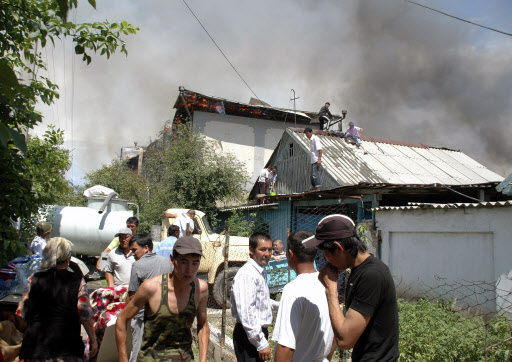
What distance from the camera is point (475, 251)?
7.25 meters

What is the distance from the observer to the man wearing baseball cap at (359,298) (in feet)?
6.68

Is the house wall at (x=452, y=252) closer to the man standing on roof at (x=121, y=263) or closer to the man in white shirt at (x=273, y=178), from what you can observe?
the man standing on roof at (x=121, y=263)

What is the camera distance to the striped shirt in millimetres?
3020

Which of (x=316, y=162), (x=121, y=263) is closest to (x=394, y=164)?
(x=316, y=162)

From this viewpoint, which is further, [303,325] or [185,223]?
[185,223]

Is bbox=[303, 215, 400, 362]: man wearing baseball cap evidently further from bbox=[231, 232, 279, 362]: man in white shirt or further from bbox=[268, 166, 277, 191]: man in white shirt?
bbox=[268, 166, 277, 191]: man in white shirt

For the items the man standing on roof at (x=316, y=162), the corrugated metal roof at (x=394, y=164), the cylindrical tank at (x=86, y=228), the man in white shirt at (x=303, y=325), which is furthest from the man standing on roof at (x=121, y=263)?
the man standing on roof at (x=316, y=162)

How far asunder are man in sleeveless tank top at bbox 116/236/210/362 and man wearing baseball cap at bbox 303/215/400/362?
41.1 inches

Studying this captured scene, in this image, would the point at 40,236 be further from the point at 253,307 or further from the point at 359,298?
the point at 359,298

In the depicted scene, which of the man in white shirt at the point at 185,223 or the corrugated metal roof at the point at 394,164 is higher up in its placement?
the corrugated metal roof at the point at 394,164

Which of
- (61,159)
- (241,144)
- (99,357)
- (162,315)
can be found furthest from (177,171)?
(162,315)

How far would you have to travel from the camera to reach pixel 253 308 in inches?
124

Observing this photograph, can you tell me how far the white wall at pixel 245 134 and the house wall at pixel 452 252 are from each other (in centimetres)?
1479

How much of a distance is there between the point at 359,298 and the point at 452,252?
21.2 feet
